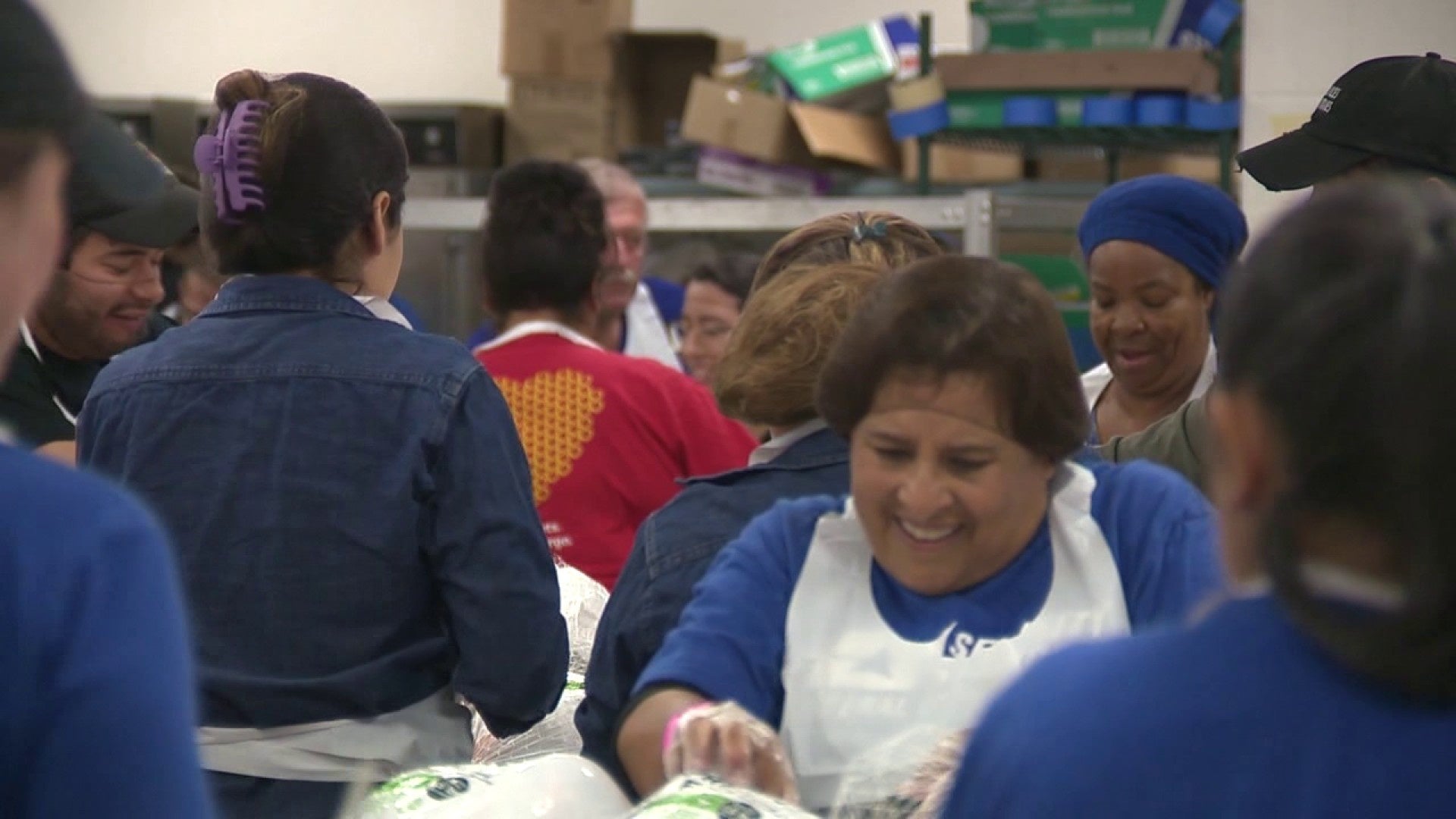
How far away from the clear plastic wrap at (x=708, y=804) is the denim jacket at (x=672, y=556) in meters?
0.43

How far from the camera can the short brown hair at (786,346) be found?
5.86ft

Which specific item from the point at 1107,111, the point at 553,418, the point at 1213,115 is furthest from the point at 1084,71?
the point at 553,418

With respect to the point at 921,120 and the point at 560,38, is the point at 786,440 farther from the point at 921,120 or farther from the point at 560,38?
the point at 560,38

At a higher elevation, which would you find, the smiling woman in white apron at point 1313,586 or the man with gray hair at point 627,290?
the smiling woman in white apron at point 1313,586

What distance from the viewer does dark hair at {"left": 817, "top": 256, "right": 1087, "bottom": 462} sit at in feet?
4.64

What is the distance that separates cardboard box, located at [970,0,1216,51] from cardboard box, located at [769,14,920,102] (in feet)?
1.97

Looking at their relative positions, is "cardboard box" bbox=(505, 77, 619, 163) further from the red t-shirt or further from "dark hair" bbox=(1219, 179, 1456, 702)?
"dark hair" bbox=(1219, 179, 1456, 702)

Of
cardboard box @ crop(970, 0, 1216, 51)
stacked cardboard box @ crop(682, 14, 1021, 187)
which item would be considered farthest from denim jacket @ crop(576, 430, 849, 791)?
stacked cardboard box @ crop(682, 14, 1021, 187)

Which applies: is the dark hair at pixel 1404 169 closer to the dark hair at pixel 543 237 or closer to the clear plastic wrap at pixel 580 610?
the clear plastic wrap at pixel 580 610

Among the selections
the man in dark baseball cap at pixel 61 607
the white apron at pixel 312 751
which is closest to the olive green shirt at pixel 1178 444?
the white apron at pixel 312 751

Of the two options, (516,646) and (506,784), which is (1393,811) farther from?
(516,646)

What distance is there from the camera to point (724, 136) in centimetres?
531

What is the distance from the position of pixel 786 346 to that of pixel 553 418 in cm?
120

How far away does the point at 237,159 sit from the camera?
1.84m
